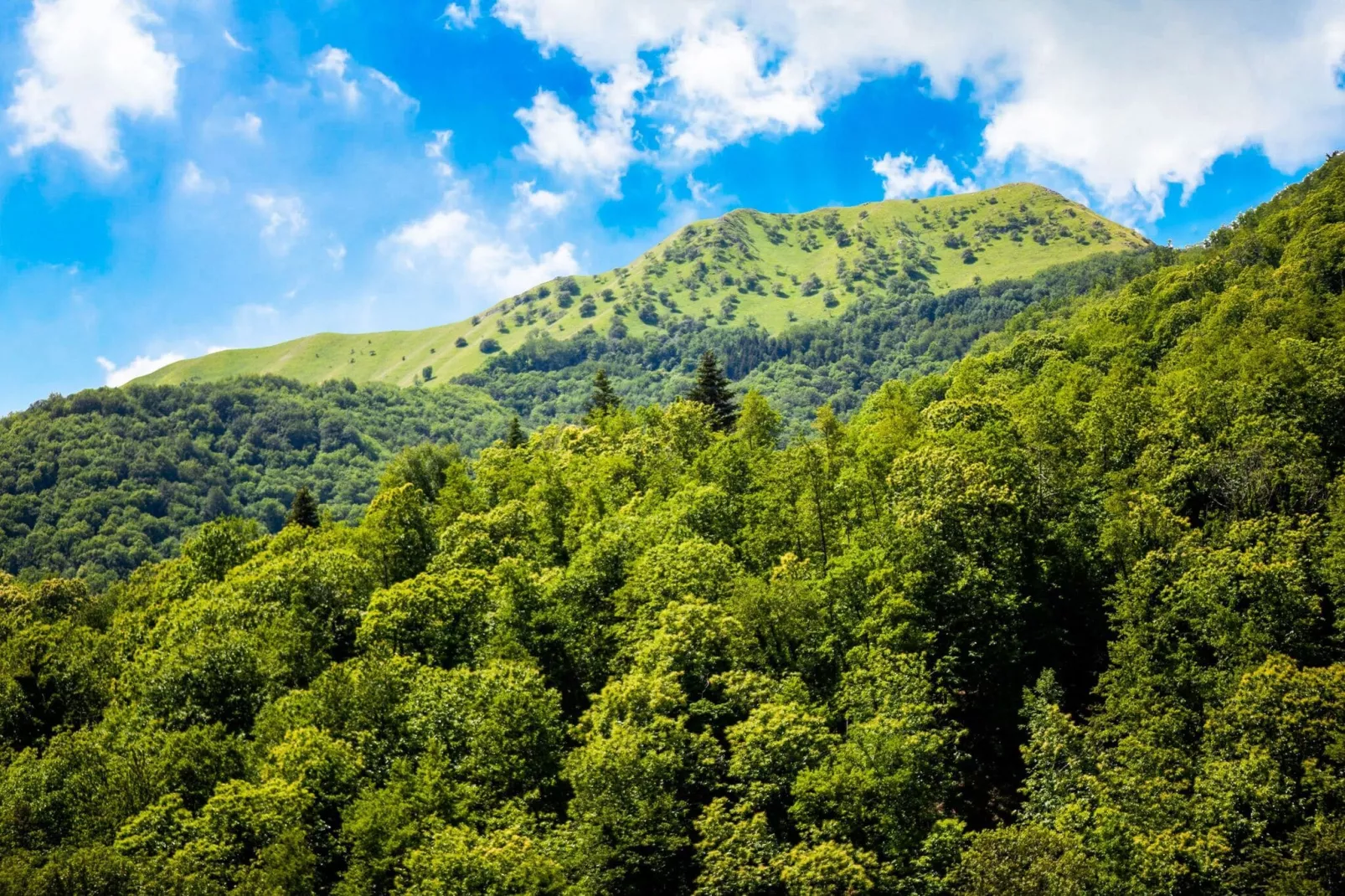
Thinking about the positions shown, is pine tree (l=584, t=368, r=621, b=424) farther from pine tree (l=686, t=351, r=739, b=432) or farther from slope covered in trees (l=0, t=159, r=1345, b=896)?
slope covered in trees (l=0, t=159, r=1345, b=896)

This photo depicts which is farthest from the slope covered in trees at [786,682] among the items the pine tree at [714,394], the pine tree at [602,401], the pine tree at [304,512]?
the pine tree at [602,401]

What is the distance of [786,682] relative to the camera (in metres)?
49.5

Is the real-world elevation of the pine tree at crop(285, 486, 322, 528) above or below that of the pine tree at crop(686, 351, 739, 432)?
below

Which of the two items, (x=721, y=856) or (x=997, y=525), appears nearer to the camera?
(x=721, y=856)

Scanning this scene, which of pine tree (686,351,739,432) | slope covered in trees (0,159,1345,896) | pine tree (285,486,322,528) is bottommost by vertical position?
slope covered in trees (0,159,1345,896)

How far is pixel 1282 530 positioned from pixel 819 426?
39153 mm

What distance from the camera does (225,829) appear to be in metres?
47.1

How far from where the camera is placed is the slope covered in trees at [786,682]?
136 feet

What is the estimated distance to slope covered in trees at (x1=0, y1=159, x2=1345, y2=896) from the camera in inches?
1633

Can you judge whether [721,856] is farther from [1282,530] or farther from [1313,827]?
[1282,530]

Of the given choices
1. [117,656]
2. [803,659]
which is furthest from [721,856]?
[117,656]

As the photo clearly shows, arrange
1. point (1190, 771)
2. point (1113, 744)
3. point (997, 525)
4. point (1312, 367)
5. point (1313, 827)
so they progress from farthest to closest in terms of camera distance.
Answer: point (1312, 367) → point (997, 525) → point (1113, 744) → point (1190, 771) → point (1313, 827)

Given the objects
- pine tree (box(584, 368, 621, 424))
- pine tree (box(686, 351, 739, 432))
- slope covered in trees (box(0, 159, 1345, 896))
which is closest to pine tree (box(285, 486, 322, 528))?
slope covered in trees (box(0, 159, 1345, 896))

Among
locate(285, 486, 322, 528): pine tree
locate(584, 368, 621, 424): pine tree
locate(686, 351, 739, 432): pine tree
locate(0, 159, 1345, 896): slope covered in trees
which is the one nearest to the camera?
locate(0, 159, 1345, 896): slope covered in trees
